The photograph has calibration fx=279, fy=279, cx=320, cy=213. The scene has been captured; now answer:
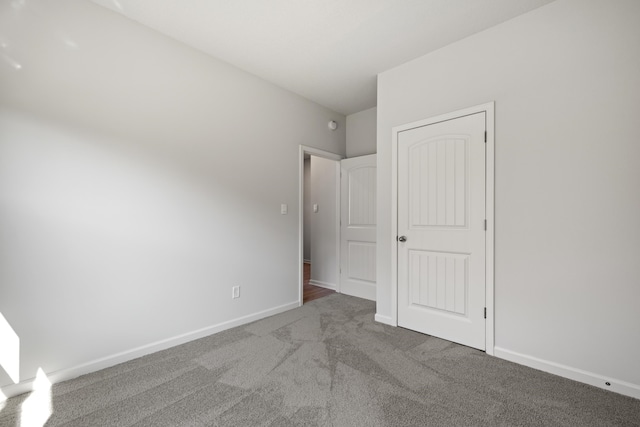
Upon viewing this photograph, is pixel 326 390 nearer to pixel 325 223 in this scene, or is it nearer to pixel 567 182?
pixel 567 182

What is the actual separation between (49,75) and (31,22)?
321 millimetres

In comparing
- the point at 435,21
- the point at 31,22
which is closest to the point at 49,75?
the point at 31,22

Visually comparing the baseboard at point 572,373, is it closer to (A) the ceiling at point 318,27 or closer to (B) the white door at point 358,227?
(B) the white door at point 358,227

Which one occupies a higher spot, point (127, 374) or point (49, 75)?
point (49, 75)

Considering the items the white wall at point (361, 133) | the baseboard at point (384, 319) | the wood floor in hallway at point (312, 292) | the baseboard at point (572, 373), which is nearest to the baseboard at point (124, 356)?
the wood floor in hallway at point (312, 292)

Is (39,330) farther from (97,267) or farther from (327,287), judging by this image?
(327,287)

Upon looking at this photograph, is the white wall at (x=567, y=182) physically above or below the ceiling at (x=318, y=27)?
below

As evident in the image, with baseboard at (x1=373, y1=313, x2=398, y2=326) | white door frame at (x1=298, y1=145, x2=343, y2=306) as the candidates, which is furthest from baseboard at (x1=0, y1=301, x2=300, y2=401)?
baseboard at (x1=373, y1=313, x2=398, y2=326)

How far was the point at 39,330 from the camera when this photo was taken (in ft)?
6.00

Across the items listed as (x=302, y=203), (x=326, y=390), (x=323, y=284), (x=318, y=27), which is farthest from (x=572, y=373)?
(x=318, y=27)

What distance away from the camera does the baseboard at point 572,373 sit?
1758 millimetres

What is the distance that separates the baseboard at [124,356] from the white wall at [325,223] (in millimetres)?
1521

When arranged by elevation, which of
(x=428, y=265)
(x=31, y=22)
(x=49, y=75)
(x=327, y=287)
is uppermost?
(x=31, y=22)

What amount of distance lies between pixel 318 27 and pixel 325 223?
2.71 m
